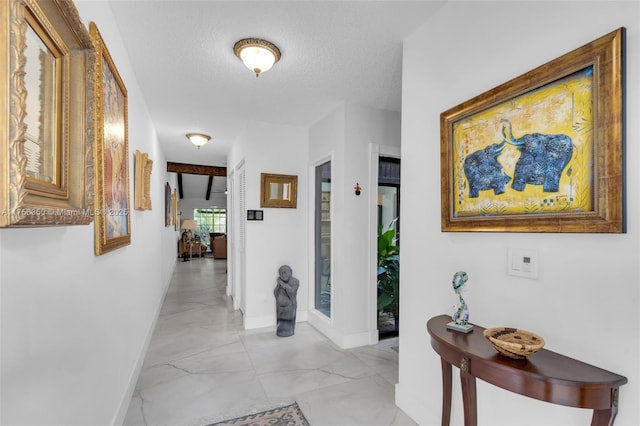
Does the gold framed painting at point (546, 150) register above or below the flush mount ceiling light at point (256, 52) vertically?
below

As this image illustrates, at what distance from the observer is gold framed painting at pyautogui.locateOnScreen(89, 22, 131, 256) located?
1529 millimetres

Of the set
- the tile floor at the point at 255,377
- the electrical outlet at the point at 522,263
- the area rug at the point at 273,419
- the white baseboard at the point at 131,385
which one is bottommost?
the tile floor at the point at 255,377

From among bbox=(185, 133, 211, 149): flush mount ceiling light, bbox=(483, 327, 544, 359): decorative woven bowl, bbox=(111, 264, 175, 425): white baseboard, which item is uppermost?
bbox=(185, 133, 211, 149): flush mount ceiling light

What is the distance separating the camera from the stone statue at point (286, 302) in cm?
359

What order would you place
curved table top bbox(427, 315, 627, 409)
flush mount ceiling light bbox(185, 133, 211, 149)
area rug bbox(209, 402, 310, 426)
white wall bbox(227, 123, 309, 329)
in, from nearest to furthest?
curved table top bbox(427, 315, 627, 409), area rug bbox(209, 402, 310, 426), white wall bbox(227, 123, 309, 329), flush mount ceiling light bbox(185, 133, 211, 149)

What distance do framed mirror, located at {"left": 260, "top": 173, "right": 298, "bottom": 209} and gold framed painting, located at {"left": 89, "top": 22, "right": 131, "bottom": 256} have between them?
1773mm

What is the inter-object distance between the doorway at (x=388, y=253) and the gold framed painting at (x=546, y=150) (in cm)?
183

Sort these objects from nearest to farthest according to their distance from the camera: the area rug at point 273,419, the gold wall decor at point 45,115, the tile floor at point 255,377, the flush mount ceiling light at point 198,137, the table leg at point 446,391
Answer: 1. the gold wall decor at point 45,115
2. the table leg at point 446,391
3. the area rug at point 273,419
4. the tile floor at point 255,377
5. the flush mount ceiling light at point 198,137

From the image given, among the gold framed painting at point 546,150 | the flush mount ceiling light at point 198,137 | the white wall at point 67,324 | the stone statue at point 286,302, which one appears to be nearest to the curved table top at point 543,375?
the gold framed painting at point 546,150

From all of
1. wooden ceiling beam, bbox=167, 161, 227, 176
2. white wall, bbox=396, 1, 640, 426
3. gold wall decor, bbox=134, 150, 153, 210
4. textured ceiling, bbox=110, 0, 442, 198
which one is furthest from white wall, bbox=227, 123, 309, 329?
wooden ceiling beam, bbox=167, 161, 227, 176

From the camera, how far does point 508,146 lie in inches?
57.2

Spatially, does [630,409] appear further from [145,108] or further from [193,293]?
[193,293]

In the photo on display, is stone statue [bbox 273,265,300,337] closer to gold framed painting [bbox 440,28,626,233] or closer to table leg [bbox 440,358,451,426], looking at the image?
table leg [bbox 440,358,451,426]

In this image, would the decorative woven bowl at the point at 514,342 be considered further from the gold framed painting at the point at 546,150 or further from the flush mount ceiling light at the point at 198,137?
the flush mount ceiling light at the point at 198,137
